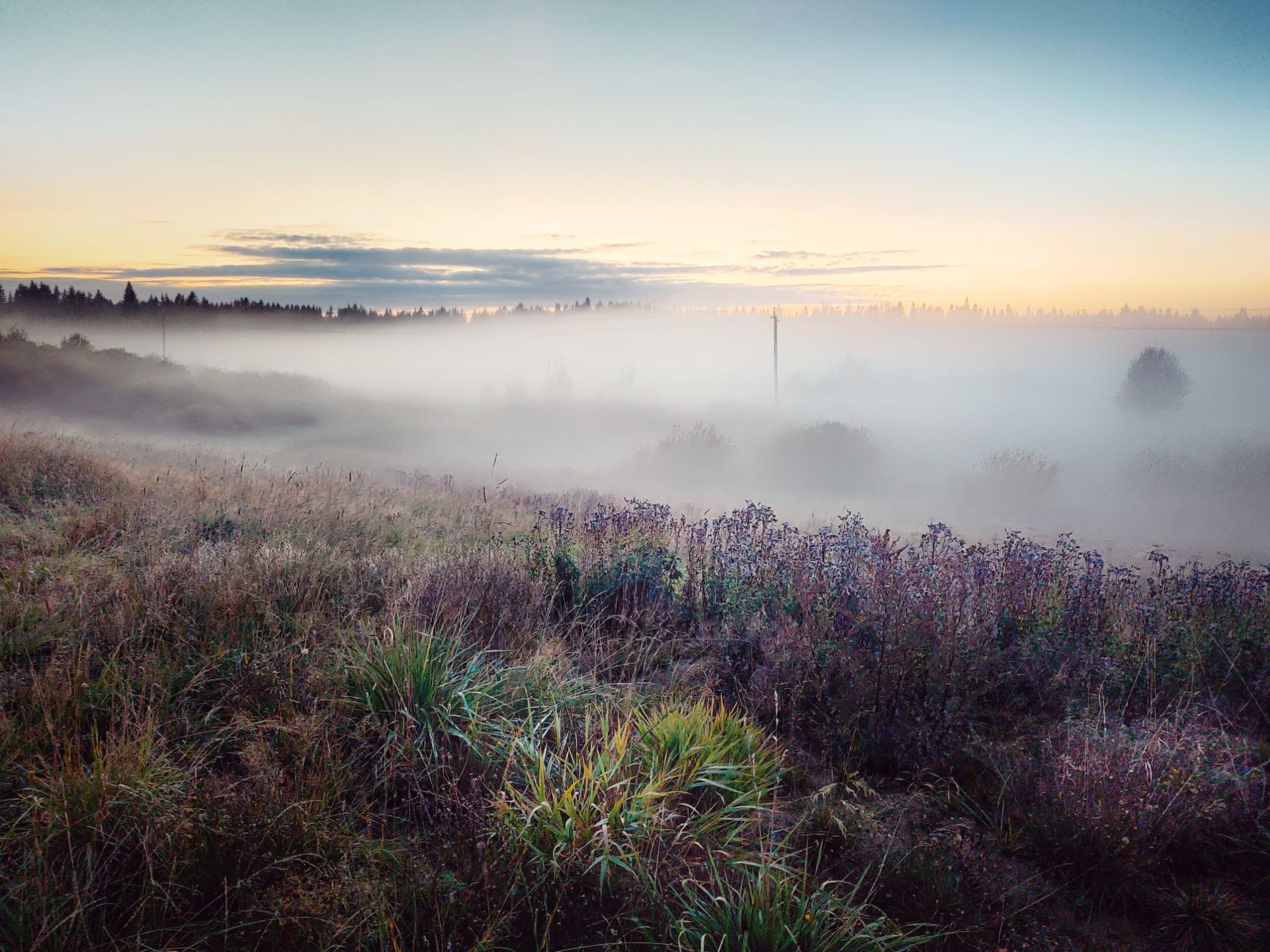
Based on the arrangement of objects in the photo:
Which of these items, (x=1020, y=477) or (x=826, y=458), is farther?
(x=826, y=458)

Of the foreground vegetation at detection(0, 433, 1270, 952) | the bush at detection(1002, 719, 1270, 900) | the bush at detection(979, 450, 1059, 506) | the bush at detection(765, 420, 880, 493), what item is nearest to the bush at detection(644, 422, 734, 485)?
the bush at detection(765, 420, 880, 493)

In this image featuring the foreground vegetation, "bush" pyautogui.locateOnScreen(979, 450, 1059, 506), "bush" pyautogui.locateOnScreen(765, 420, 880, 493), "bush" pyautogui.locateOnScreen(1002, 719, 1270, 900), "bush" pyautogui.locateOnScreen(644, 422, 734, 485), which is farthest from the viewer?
"bush" pyautogui.locateOnScreen(765, 420, 880, 493)

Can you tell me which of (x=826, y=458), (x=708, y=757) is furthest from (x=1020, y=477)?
(x=708, y=757)

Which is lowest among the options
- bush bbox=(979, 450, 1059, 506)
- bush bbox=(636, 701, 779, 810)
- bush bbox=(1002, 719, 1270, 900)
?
bush bbox=(979, 450, 1059, 506)

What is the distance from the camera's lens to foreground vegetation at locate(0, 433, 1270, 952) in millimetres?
2734

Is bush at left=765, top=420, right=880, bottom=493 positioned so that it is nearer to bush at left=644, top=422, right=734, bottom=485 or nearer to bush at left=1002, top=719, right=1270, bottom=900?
bush at left=644, top=422, right=734, bottom=485

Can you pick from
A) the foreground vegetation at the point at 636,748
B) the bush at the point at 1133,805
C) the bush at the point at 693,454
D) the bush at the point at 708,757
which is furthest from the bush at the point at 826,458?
the bush at the point at 708,757

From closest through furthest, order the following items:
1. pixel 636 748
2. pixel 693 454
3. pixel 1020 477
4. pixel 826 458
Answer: pixel 636 748 → pixel 1020 477 → pixel 693 454 → pixel 826 458

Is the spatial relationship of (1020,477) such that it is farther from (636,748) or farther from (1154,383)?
(636,748)

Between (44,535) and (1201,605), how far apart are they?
10326 millimetres

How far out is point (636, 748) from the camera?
367 cm

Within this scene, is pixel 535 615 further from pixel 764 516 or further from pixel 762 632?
pixel 764 516

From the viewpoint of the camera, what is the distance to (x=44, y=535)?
7070 millimetres

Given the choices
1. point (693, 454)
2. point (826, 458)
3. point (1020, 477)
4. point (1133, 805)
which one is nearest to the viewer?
point (1133, 805)
